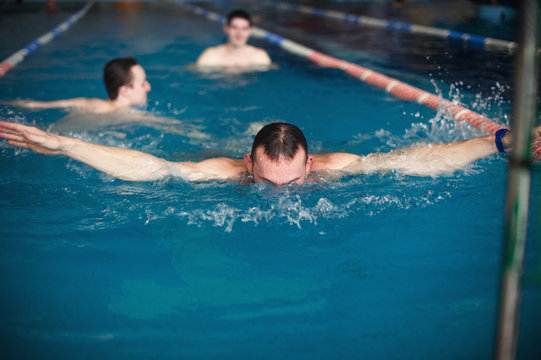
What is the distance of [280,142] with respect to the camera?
2.39m

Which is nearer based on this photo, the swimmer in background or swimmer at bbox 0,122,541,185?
swimmer at bbox 0,122,541,185

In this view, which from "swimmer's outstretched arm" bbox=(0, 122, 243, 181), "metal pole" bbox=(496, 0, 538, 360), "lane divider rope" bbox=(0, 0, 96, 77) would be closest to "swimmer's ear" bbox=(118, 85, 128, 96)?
"swimmer's outstretched arm" bbox=(0, 122, 243, 181)

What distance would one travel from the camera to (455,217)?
2.68 meters

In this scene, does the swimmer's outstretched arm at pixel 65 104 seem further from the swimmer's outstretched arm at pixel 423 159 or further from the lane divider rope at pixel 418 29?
A: the lane divider rope at pixel 418 29

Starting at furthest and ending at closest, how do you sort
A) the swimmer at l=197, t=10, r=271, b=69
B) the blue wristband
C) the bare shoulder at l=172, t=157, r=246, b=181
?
the swimmer at l=197, t=10, r=271, b=69 < the bare shoulder at l=172, t=157, r=246, b=181 < the blue wristband

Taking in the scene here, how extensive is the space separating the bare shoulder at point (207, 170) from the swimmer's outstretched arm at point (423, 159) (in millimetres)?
569

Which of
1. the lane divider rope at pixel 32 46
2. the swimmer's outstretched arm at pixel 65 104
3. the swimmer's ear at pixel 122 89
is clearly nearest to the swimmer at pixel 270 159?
the swimmer's ear at pixel 122 89

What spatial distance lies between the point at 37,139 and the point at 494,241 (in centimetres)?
239

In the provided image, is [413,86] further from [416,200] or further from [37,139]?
[37,139]

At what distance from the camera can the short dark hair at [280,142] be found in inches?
93.6

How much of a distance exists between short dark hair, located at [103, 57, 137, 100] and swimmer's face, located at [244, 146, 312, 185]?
239 centimetres

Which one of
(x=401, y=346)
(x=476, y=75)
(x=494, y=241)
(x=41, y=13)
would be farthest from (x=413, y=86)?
(x=41, y=13)

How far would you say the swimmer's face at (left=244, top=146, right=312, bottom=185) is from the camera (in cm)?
238

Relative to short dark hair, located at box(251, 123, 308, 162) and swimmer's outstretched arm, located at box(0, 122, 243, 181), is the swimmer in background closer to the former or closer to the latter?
swimmer's outstretched arm, located at box(0, 122, 243, 181)
